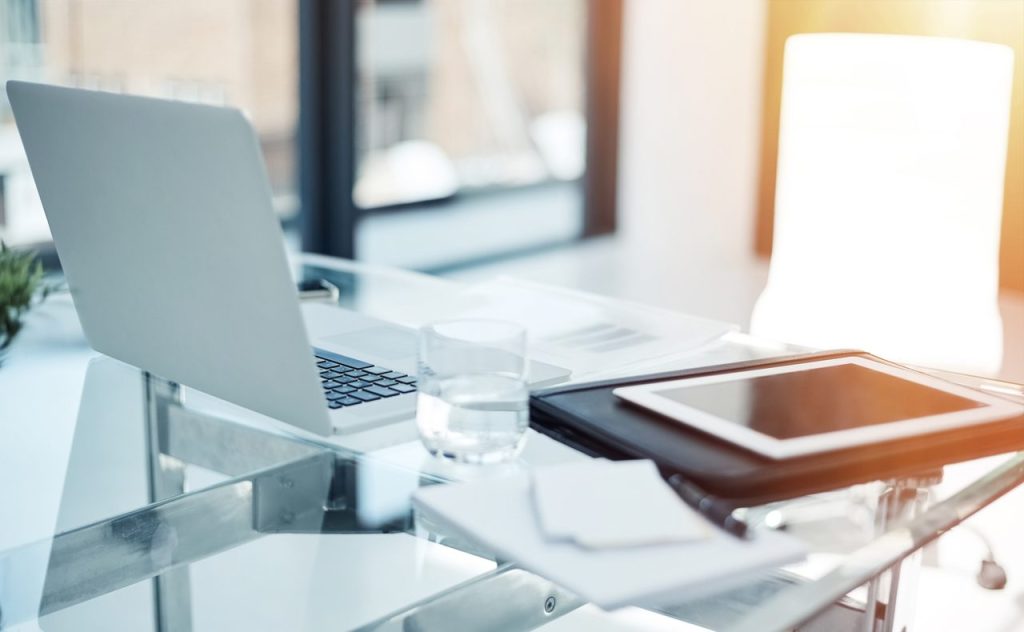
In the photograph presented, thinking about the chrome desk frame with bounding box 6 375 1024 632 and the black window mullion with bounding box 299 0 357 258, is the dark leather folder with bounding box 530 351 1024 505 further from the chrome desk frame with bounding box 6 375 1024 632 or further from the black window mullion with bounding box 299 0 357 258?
the black window mullion with bounding box 299 0 357 258

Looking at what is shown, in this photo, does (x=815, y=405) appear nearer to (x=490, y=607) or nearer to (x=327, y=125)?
(x=490, y=607)

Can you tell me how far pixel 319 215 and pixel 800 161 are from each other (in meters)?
1.82

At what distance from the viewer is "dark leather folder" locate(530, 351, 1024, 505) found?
0.72m

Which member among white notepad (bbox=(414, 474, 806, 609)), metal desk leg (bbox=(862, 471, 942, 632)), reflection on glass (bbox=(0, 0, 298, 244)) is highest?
reflection on glass (bbox=(0, 0, 298, 244))

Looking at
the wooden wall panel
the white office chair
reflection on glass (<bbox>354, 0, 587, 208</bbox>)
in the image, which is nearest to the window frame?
reflection on glass (<bbox>354, 0, 587, 208</bbox>)

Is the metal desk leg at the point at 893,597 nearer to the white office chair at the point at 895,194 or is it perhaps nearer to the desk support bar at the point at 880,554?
the desk support bar at the point at 880,554

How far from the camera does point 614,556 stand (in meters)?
0.63

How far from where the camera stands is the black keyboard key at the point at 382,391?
0.92 meters

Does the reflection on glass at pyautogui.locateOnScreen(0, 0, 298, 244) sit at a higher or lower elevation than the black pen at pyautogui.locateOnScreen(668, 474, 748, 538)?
higher

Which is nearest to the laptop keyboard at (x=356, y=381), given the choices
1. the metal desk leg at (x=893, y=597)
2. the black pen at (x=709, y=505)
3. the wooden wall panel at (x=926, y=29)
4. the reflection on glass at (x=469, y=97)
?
the black pen at (x=709, y=505)

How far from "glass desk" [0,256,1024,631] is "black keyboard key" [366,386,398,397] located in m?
0.03

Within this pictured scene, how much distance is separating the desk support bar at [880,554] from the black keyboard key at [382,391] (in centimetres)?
38

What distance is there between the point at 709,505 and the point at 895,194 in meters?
1.21

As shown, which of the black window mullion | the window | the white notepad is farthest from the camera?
the black window mullion
